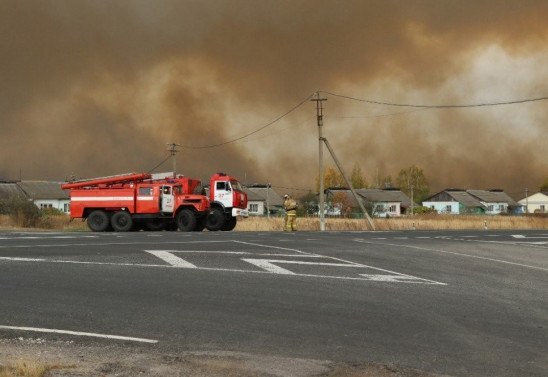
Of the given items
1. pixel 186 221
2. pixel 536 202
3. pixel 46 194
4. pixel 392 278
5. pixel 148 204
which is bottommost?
pixel 392 278

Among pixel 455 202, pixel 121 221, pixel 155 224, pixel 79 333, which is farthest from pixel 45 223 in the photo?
pixel 455 202

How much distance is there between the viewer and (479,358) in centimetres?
681

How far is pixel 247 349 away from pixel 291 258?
8705mm

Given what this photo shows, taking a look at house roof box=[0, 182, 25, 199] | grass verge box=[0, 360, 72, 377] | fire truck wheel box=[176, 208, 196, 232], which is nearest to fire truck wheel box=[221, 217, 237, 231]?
fire truck wheel box=[176, 208, 196, 232]

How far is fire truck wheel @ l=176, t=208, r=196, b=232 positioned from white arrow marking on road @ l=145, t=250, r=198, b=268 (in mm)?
16208

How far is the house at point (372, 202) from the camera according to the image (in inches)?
4338

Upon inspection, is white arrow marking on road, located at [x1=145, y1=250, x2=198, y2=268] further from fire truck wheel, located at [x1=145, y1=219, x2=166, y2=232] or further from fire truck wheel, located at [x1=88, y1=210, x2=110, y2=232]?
fire truck wheel, located at [x1=88, y1=210, x2=110, y2=232]

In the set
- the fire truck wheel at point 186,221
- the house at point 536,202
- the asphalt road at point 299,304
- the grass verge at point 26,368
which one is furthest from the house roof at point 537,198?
the grass verge at point 26,368

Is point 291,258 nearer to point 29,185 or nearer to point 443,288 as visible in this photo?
point 443,288

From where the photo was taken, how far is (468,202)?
479 feet

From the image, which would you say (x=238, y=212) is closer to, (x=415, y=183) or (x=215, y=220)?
(x=215, y=220)

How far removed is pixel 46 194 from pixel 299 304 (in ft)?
313

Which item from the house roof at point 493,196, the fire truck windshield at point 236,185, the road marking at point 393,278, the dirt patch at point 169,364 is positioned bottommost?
the dirt patch at point 169,364

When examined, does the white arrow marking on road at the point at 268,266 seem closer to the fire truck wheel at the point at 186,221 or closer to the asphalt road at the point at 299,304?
the asphalt road at the point at 299,304
